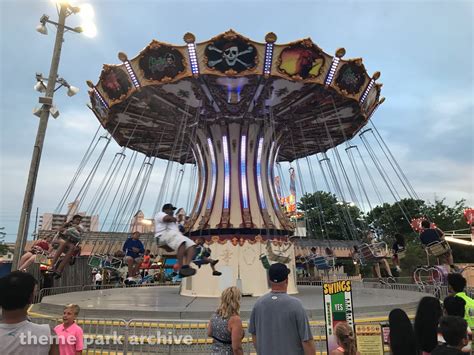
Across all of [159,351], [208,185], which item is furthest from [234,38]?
[159,351]

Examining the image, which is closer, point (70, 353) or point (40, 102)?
point (70, 353)

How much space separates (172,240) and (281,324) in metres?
5.07

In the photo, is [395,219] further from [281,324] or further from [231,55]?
[281,324]

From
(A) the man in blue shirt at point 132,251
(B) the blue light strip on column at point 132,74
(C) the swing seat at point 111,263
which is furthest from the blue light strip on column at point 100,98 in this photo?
(A) the man in blue shirt at point 132,251

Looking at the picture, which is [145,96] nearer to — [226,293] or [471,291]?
[226,293]

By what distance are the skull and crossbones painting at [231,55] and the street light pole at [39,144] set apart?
172 inches

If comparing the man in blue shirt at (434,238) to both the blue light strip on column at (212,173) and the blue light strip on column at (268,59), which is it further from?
the blue light strip on column at (212,173)

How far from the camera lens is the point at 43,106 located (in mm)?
8797

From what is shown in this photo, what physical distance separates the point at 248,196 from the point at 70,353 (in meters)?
10.7

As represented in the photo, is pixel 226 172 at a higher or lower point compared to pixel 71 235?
higher

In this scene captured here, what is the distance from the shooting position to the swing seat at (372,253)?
554 inches

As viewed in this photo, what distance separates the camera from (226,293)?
13.6 ft

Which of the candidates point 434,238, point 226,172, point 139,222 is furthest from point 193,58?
point 139,222

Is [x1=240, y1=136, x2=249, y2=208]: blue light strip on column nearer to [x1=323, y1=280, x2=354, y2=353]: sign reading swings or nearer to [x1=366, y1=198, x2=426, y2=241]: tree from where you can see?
[x1=323, y1=280, x2=354, y2=353]: sign reading swings
